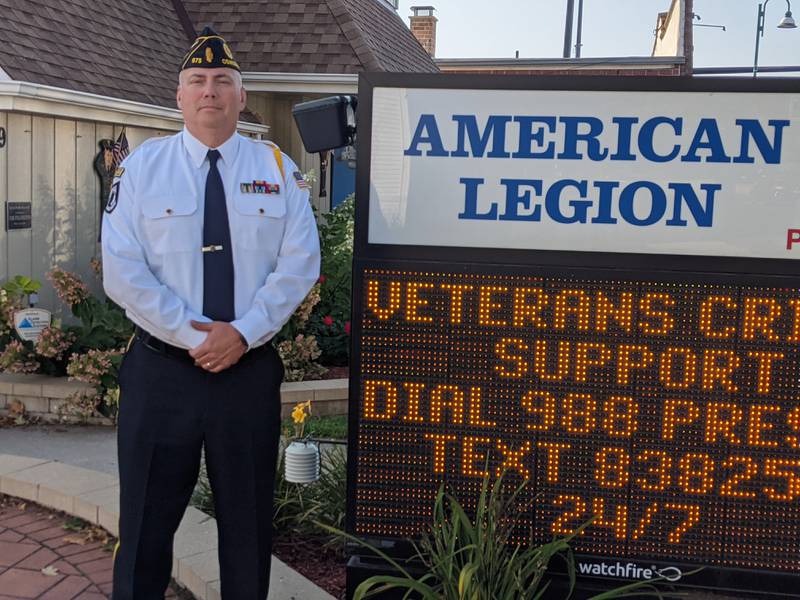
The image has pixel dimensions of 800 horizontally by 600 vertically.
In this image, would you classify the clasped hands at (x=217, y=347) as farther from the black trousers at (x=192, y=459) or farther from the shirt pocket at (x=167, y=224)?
the shirt pocket at (x=167, y=224)

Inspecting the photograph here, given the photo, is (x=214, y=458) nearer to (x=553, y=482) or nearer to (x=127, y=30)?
(x=553, y=482)

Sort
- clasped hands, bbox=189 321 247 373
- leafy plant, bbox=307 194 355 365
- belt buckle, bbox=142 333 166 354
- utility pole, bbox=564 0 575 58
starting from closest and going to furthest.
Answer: clasped hands, bbox=189 321 247 373 → belt buckle, bbox=142 333 166 354 → leafy plant, bbox=307 194 355 365 → utility pole, bbox=564 0 575 58

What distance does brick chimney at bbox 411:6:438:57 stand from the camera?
26.8 metres

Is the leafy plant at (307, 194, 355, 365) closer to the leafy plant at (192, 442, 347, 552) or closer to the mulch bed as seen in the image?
the leafy plant at (192, 442, 347, 552)

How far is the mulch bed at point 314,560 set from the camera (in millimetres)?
4145

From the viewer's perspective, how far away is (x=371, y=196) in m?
3.31

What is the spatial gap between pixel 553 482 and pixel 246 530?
3.56 ft

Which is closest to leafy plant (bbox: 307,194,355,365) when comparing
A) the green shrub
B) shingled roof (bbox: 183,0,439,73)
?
the green shrub

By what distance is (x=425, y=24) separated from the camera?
26.8 metres

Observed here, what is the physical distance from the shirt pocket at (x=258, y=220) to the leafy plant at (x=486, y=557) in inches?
41.5

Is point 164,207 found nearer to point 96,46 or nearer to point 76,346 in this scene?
point 76,346

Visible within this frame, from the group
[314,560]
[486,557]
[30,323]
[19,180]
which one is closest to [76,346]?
[30,323]

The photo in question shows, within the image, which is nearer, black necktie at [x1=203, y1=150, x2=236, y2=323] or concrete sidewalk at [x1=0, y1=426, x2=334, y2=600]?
black necktie at [x1=203, y1=150, x2=236, y2=323]

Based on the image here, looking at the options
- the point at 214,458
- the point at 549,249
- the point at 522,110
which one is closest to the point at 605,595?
the point at 549,249
